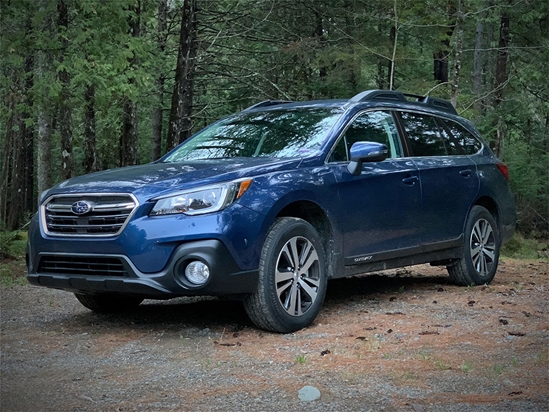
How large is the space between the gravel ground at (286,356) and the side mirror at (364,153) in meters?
1.34

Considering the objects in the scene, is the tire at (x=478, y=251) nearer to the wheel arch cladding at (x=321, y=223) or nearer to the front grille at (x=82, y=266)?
the wheel arch cladding at (x=321, y=223)

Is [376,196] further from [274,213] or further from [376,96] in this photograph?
[274,213]

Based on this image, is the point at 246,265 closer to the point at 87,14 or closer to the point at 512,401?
the point at 512,401

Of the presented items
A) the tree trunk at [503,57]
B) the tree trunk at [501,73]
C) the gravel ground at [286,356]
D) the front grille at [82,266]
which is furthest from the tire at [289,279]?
the tree trunk at [503,57]

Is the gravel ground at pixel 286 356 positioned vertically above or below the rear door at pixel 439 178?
below

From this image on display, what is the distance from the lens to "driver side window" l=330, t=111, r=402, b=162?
7038mm

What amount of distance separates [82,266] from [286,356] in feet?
5.90

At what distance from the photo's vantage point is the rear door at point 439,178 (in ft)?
26.0

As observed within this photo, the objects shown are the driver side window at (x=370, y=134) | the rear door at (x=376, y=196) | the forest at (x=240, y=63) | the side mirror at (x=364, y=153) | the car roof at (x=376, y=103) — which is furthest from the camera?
the forest at (x=240, y=63)

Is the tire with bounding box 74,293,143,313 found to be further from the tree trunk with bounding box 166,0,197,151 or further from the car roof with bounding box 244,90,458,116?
the tree trunk with bounding box 166,0,197,151

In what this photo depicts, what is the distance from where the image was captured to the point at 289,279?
20.5 feet

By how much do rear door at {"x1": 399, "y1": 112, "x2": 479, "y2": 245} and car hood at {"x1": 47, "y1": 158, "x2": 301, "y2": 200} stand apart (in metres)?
1.98

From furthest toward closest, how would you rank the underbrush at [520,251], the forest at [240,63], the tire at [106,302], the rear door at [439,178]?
the underbrush at [520,251]
the forest at [240,63]
the rear door at [439,178]
the tire at [106,302]

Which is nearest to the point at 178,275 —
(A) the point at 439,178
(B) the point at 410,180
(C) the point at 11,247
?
(B) the point at 410,180
